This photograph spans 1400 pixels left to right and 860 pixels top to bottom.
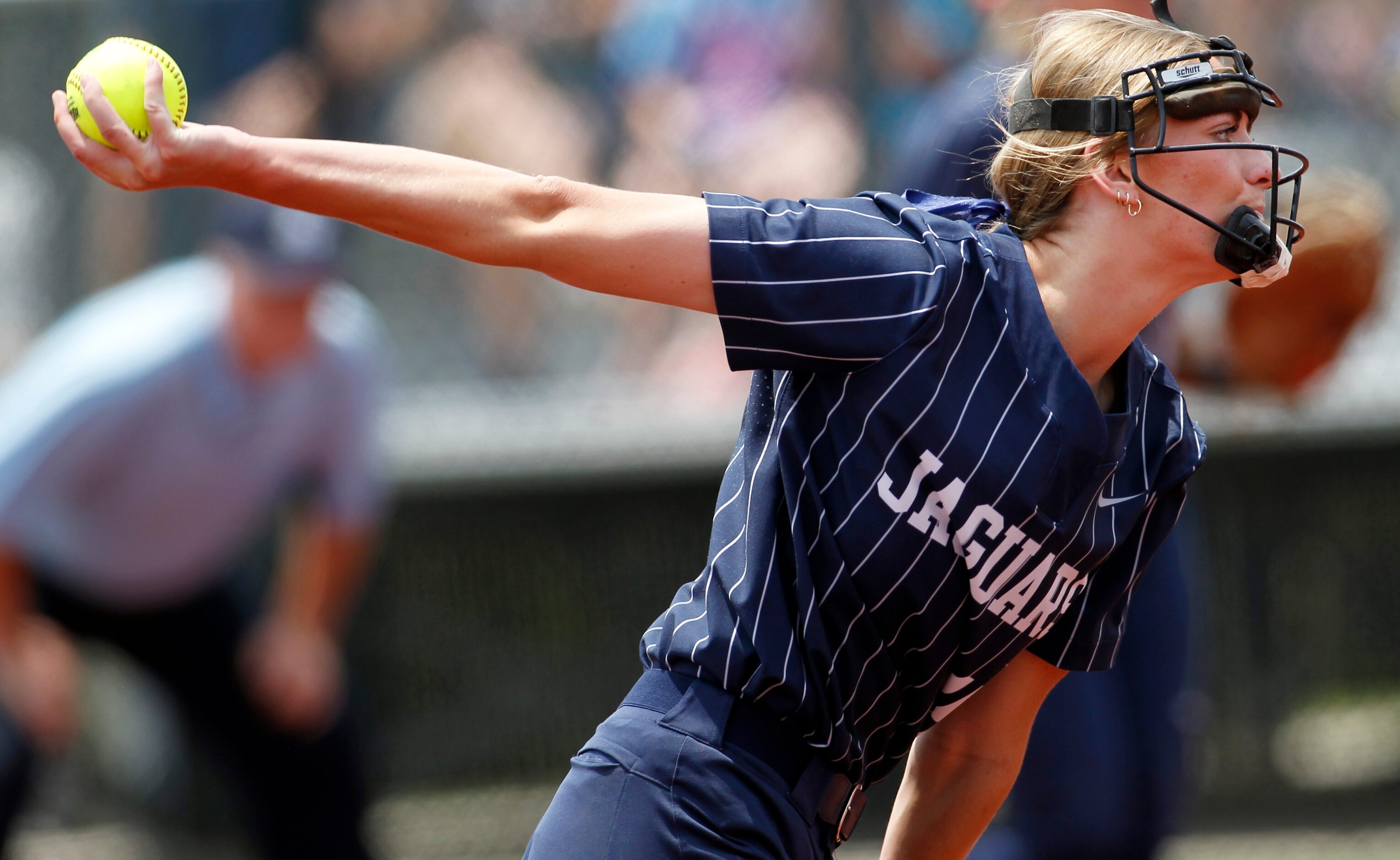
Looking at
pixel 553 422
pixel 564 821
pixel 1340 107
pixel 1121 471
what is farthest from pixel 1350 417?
pixel 564 821

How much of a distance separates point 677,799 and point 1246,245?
106 cm

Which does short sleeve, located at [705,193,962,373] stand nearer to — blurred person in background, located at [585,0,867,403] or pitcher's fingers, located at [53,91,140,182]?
pitcher's fingers, located at [53,91,140,182]

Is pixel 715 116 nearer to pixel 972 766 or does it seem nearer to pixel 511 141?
pixel 511 141

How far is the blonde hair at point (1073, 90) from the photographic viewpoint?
2084 mm

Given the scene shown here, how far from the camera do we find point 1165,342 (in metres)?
3.34

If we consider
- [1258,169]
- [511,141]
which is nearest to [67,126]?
[1258,169]

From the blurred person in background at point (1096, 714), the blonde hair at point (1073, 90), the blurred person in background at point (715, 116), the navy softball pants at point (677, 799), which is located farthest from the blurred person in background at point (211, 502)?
the blonde hair at point (1073, 90)

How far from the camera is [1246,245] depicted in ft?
6.70

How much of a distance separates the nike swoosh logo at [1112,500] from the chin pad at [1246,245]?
0.34m

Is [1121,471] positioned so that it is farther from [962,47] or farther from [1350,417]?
[1350,417]

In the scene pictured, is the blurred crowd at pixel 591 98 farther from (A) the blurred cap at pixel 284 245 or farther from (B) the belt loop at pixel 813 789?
(B) the belt loop at pixel 813 789

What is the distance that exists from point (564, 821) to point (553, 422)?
380cm

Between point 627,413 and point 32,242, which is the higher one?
point 32,242

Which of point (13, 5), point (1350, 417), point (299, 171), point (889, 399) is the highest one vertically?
point (13, 5)
